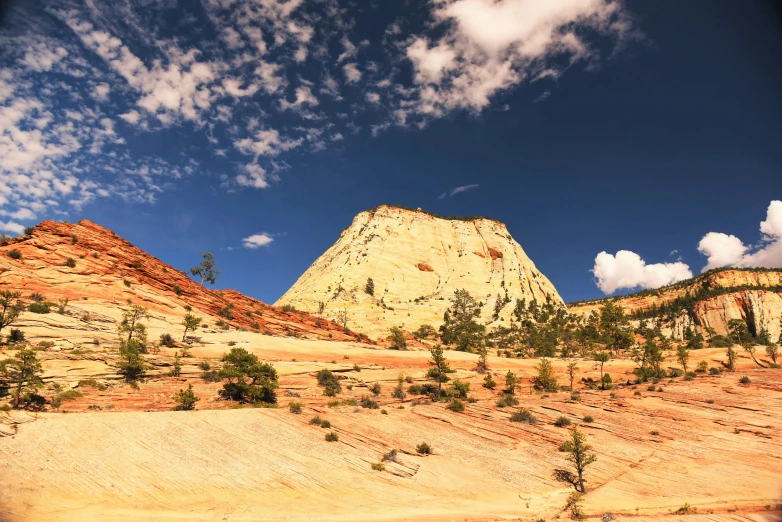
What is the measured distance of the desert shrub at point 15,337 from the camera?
24.9 m

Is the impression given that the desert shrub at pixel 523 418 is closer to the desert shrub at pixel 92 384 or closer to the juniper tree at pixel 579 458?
the juniper tree at pixel 579 458

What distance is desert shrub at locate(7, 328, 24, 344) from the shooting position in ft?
81.7

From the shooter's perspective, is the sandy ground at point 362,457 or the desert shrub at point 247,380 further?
the desert shrub at point 247,380

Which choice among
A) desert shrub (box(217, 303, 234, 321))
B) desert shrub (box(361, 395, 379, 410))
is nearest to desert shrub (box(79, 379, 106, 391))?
desert shrub (box(361, 395, 379, 410))

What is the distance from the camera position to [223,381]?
2852 cm

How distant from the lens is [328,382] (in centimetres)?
3167

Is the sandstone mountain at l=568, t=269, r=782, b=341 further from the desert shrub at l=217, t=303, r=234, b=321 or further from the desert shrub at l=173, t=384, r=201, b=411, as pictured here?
the desert shrub at l=173, t=384, r=201, b=411

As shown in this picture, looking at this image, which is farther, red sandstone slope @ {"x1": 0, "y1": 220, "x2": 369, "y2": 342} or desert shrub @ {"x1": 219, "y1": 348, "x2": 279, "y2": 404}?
red sandstone slope @ {"x1": 0, "y1": 220, "x2": 369, "y2": 342}

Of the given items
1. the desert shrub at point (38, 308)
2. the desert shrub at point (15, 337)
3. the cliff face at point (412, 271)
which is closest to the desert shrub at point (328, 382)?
the desert shrub at point (15, 337)

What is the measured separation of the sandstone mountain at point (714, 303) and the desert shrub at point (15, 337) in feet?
474

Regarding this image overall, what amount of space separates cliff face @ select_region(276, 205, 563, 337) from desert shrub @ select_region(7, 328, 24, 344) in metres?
53.7

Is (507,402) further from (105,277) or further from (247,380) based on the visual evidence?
(105,277)

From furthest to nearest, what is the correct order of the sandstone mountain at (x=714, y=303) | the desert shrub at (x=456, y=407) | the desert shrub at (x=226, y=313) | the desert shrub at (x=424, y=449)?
the sandstone mountain at (x=714, y=303)
the desert shrub at (x=226, y=313)
the desert shrub at (x=456, y=407)
the desert shrub at (x=424, y=449)

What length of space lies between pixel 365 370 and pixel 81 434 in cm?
2286
